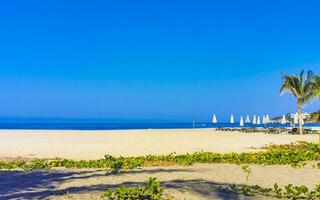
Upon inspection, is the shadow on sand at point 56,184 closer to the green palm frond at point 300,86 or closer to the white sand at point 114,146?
the white sand at point 114,146

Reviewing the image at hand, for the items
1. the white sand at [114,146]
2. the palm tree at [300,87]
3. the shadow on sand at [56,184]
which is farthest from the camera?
the palm tree at [300,87]

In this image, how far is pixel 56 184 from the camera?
35.8 ft

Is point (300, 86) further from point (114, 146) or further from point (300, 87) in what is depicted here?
point (114, 146)

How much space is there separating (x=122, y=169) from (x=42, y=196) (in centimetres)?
512

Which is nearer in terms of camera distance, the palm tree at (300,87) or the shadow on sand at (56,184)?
the shadow on sand at (56,184)

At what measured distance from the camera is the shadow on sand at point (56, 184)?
9.39 meters

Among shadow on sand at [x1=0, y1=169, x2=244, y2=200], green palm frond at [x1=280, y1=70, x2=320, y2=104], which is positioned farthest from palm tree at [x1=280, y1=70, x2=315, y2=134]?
shadow on sand at [x1=0, y1=169, x2=244, y2=200]

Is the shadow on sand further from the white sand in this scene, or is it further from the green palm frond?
the green palm frond

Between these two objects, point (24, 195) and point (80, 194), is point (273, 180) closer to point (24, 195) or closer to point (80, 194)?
point (80, 194)

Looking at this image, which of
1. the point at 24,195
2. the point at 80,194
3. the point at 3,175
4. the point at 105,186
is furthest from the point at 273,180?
the point at 3,175

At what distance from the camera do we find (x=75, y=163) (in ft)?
51.4

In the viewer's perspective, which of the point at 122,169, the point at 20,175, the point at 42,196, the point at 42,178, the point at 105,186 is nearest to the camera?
the point at 42,196

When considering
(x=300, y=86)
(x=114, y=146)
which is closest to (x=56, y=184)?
(x=114, y=146)

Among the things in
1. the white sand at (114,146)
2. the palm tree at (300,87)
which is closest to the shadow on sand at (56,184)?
the white sand at (114,146)
